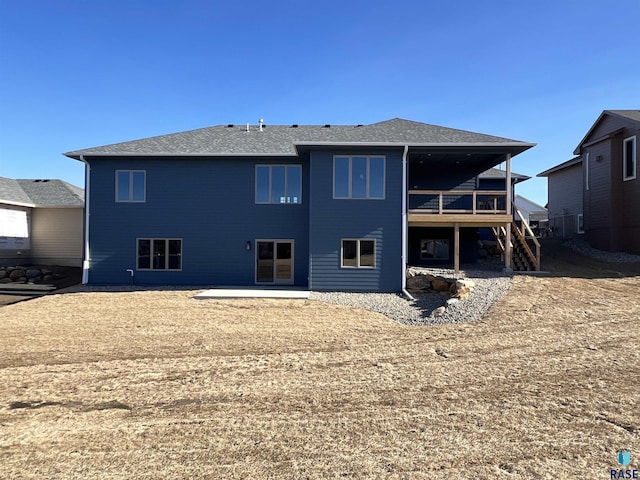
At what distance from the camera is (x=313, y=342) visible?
24.3 ft

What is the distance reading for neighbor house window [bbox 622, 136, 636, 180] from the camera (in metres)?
17.4

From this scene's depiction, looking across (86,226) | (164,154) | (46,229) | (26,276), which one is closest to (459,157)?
(164,154)

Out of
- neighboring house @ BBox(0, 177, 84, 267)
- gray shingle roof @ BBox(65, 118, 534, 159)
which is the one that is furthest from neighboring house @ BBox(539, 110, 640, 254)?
neighboring house @ BBox(0, 177, 84, 267)

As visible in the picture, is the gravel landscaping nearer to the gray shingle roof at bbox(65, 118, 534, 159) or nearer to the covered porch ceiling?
the covered porch ceiling

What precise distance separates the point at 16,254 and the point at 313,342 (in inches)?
761

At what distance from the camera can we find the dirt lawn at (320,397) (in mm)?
3414

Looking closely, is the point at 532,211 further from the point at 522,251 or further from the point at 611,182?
the point at 522,251

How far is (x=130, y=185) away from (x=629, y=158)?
2261 cm

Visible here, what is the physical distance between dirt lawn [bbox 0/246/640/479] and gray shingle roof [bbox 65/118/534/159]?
6.59 meters

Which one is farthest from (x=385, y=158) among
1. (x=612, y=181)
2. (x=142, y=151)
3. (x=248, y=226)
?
(x=612, y=181)

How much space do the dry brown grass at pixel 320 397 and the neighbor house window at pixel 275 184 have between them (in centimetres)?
667

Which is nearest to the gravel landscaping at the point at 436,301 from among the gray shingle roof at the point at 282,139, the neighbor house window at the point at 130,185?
the gray shingle roof at the point at 282,139

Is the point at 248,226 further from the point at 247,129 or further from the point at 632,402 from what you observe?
the point at 632,402

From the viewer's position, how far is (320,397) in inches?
189
